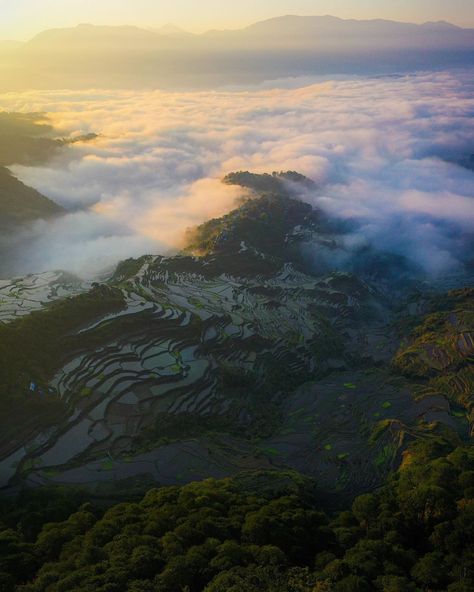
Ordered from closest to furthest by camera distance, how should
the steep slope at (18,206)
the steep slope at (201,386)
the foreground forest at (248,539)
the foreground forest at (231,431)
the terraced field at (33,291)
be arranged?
the foreground forest at (248,539)
the foreground forest at (231,431)
the steep slope at (201,386)
the terraced field at (33,291)
the steep slope at (18,206)

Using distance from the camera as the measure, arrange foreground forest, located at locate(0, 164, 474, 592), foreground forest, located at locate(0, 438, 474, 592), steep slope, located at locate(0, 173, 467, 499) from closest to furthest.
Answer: foreground forest, located at locate(0, 438, 474, 592) → foreground forest, located at locate(0, 164, 474, 592) → steep slope, located at locate(0, 173, 467, 499)

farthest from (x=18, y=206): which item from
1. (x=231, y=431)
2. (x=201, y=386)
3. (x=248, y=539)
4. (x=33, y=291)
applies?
(x=248, y=539)

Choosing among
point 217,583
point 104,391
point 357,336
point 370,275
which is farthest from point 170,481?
point 370,275

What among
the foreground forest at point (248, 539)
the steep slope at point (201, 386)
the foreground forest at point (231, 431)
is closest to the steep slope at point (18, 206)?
the foreground forest at point (231, 431)

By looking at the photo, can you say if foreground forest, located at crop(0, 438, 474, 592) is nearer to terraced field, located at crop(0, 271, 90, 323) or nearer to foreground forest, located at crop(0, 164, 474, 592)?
foreground forest, located at crop(0, 164, 474, 592)

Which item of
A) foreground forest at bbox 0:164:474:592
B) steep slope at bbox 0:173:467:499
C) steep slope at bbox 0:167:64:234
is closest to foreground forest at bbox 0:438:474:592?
foreground forest at bbox 0:164:474:592

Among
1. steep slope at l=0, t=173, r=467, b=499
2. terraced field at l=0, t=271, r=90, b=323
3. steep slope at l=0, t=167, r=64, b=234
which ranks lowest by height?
steep slope at l=0, t=173, r=467, b=499

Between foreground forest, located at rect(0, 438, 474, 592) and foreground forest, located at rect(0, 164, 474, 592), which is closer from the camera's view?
foreground forest, located at rect(0, 438, 474, 592)

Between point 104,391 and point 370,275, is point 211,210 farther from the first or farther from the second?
point 104,391

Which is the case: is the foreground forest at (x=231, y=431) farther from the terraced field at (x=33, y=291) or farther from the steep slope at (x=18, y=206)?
the steep slope at (x=18, y=206)

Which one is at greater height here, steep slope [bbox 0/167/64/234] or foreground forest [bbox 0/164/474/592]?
steep slope [bbox 0/167/64/234]

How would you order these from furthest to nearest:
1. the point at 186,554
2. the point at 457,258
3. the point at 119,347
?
1. the point at 457,258
2. the point at 119,347
3. the point at 186,554
